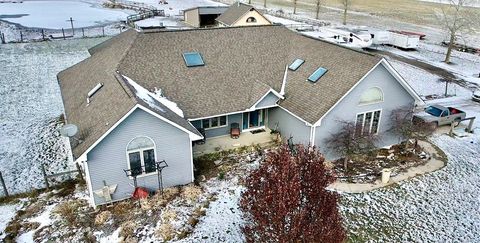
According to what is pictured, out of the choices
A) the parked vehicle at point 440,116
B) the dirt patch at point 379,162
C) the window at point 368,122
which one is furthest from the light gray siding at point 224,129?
the parked vehicle at point 440,116

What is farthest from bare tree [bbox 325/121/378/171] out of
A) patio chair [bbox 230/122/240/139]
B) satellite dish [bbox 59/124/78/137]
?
satellite dish [bbox 59/124/78/137]

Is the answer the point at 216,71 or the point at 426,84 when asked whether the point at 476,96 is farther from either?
the point at 216,71

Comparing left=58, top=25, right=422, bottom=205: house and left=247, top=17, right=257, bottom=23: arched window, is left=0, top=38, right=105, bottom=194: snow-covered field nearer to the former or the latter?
left=58, top=25, right=422, bottom=205: house

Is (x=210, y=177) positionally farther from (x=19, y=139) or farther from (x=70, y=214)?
(x=19, y=139)

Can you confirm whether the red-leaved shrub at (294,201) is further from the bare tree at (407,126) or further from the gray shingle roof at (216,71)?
the bare tree at (407,126)

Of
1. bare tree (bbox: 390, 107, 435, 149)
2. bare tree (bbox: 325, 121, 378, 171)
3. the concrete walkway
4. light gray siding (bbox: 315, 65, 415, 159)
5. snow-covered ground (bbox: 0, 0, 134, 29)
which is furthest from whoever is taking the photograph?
snow-covered ground (bbox: 0, 0, 134, 29)

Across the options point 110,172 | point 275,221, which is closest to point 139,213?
point 110,172
